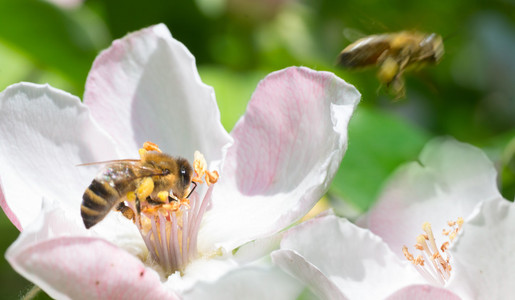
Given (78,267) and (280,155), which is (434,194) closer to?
(280,155)

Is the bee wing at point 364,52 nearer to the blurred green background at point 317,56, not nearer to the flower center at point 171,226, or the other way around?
the blurred green background at point 317,56

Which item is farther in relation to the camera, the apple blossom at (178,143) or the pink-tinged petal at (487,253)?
the apple blossom at (178,143)

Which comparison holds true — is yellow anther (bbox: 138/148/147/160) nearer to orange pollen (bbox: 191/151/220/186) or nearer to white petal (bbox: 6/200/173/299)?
orange pollen (bbox: 191/151/220/186)

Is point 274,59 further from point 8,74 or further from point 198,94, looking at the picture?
point 198,94

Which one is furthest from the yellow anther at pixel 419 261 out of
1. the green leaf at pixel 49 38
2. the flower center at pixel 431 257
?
the green leaf at pixel 49 38

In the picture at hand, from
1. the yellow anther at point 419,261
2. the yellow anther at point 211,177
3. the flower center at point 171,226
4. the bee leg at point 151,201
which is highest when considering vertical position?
the yellow anther at point 211,177

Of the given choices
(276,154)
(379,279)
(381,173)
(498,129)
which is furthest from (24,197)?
(498,129)
